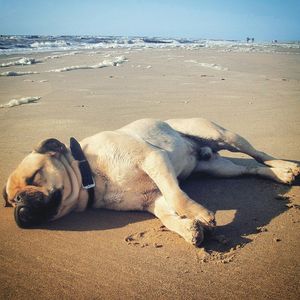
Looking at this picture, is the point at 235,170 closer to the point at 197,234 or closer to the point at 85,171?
the point at 197,234

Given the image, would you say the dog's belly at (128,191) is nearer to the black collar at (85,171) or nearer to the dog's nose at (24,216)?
the black collar at (85,171)

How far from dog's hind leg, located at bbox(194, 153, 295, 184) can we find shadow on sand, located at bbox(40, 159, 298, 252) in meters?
0.08

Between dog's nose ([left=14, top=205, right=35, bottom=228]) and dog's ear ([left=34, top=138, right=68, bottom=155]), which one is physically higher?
dog's ear ([left=34, top=138, right=68, bottom=155])

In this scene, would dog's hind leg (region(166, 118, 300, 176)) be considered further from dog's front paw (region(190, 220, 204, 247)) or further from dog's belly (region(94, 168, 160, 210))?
dog's front paw (region(190, 220, 204, 247))

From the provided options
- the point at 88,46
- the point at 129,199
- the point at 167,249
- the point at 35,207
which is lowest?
the point at 167,249

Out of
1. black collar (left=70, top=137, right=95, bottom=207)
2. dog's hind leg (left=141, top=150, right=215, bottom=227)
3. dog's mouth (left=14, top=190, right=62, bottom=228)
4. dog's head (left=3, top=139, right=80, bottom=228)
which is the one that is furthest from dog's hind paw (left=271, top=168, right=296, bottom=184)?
dog's mouth (left=14, top=190, right=62, bottom=228)

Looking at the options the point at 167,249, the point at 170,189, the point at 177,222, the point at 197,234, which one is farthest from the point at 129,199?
the point at 197,234

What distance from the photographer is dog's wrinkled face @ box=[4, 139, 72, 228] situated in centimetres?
262

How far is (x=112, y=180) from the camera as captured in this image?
3000 millimetres

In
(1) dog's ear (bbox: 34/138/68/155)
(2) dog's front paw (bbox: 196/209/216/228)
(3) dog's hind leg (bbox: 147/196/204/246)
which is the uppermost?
(1) dog's ear (bbox: 34/138/68/155)

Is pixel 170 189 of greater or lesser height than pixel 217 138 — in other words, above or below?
below

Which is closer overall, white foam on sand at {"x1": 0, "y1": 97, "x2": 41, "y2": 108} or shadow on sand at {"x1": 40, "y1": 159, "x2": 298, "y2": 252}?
shadow on sand at {"x1": 40, "y1": 159, "x2": 298, "y2": 252}

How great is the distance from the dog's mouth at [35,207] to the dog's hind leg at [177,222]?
0.86m

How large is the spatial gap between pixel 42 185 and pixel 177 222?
3.79ft
